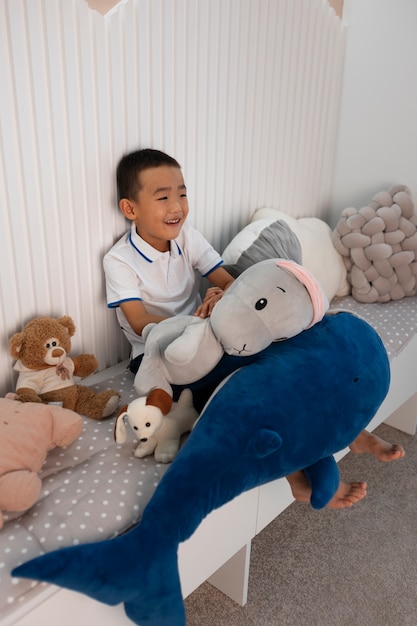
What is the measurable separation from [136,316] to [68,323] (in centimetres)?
17

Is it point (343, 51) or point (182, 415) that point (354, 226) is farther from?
point (182, 415)

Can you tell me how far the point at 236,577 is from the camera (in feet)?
4.00

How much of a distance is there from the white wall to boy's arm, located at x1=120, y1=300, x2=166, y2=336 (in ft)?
3.77

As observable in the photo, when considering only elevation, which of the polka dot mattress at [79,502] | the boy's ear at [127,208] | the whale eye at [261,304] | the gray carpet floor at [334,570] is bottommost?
the gray carpet floor at [334,570]

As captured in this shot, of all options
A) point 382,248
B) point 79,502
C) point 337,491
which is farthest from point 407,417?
point 79,502

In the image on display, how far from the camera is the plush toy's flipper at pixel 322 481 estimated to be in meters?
1.02

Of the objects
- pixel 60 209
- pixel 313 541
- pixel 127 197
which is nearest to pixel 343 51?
pixel 127 197

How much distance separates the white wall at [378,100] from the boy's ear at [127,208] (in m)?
1.09

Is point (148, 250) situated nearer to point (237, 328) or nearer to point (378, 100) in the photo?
point (237, 328)

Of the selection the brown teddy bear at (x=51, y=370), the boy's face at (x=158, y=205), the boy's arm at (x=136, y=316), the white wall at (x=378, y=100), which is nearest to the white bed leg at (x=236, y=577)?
the brown teddy bear at (x=51, y=370)

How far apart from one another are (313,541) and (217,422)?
679 mm

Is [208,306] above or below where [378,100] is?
below

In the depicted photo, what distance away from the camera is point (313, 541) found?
55.2 inches

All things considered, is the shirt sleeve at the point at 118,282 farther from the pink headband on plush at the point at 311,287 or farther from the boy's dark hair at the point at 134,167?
the pink headband on plush at the point at 311,287
